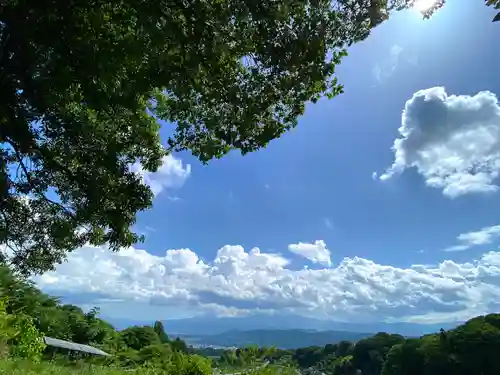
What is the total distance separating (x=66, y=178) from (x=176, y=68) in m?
6.59

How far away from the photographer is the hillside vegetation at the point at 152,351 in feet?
19.7

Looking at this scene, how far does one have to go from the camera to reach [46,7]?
26.5 feet

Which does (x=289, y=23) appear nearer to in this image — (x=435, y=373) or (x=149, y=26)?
(x=149, y=26)

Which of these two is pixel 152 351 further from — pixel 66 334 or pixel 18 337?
pixel 66 334

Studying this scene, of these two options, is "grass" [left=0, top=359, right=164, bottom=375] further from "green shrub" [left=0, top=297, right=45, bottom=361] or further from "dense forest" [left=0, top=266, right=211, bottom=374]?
"green shrub" [left=0, top=297, right=45, bottom=361]

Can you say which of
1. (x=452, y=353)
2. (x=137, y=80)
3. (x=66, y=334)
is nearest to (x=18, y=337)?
(x=137, y=80)

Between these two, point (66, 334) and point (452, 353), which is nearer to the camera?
point (66, 334)

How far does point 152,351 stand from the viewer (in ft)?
27.0

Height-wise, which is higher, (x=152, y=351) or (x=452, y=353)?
(x=452, y=353)

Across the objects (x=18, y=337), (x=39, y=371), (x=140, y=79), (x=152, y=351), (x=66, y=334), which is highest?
(x=140, y=79)

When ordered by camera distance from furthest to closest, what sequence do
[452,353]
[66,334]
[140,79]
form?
1. [452,353]
2. [66,334]
3. [140,79]

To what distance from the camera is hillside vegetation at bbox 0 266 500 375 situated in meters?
6.02

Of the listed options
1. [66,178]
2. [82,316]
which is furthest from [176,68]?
[82,316]

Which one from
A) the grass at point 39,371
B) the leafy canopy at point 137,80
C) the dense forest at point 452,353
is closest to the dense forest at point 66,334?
the grass at point 39,371
